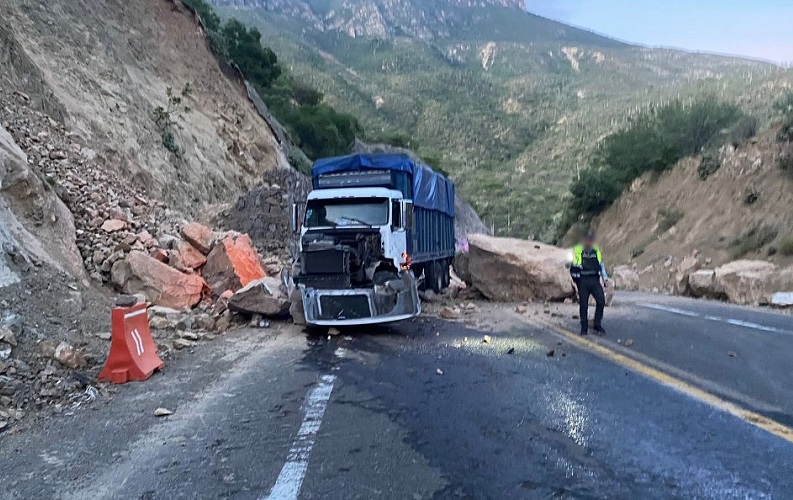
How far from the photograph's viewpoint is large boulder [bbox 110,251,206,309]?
12523 mm

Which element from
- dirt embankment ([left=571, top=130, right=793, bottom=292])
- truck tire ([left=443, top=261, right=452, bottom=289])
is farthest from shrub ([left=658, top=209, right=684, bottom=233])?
truck tire ([left=443, top=261, right=452, bottom=289])

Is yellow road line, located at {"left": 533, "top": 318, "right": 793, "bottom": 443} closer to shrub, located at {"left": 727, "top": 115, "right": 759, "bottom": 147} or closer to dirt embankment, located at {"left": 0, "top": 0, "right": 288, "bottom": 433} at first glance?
dirt embankment, located at {"left": 0, "top": 0, "right": 288, "bottom": 433}

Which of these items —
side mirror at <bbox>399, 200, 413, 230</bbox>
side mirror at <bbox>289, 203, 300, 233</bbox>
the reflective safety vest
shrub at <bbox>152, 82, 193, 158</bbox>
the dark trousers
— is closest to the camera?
the dark trousers

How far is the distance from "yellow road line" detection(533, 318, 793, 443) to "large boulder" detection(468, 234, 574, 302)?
18.4 feet

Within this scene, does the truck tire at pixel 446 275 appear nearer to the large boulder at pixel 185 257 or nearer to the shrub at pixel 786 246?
the large boulder at pixel 185 257

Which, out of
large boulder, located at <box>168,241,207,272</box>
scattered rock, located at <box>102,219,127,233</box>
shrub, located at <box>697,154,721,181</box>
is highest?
shrub, located at <box>697,154,721,181</box>

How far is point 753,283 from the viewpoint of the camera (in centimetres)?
1686

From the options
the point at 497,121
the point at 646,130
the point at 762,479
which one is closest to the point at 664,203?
the point at 646,130

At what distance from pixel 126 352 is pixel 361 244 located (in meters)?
5.19

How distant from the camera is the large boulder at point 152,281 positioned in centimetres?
1252

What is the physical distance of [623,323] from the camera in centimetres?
1196

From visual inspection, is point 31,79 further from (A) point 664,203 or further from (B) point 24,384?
(A) point 664,203

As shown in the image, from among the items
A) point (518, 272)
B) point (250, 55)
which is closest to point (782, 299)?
point (518, 272)

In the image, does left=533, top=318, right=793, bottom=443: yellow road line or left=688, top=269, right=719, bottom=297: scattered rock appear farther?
left=688, top=269, right=719, bottom=297: scattered rock
